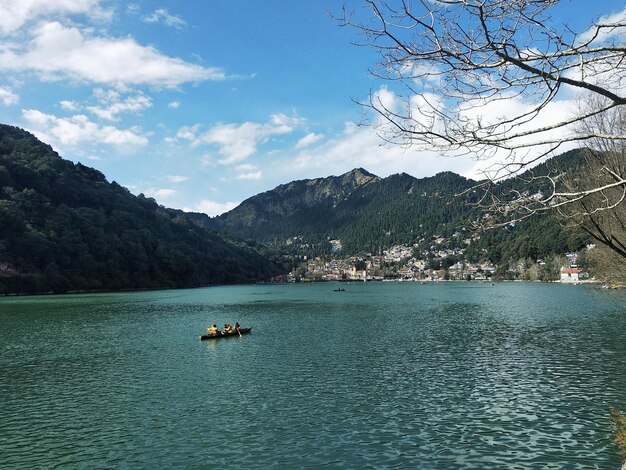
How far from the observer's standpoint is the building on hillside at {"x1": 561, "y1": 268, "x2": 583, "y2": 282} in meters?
162

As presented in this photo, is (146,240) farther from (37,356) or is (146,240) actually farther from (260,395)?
(260,395)

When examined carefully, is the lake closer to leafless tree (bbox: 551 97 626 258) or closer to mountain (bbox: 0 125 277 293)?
leafless tree (bbox: 551 97 626 258)

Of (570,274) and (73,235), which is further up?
(73,235)

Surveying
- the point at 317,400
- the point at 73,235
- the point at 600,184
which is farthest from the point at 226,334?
the point at 73,235

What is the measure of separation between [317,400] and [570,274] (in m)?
170

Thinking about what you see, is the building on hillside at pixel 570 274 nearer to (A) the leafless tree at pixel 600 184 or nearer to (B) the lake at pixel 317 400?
(B) the lake at pixel 317 400

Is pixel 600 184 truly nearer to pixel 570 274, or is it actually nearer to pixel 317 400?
pixel 317 400

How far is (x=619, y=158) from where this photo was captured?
20.9 m

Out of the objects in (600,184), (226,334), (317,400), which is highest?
(600,184)

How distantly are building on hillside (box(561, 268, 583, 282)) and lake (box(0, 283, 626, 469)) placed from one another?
137 metres

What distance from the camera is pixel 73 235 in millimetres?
120438

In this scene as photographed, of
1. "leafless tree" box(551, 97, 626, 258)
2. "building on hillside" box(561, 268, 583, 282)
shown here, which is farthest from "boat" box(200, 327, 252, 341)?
"building on hillside" box(561, 268, 583, 282)

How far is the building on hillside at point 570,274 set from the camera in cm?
16175

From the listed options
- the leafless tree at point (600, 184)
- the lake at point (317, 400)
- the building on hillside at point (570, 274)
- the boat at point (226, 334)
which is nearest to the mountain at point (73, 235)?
the lake at point (317, 400)
